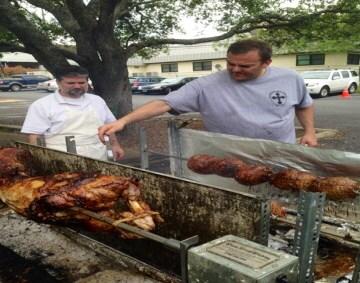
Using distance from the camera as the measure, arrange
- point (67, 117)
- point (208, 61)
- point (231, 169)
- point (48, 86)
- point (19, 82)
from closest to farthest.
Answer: point (231, 169) < point (67, 117) < point (48, 86) < point (19, 82) < point (208, 61)

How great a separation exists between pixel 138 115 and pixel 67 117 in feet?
3.96

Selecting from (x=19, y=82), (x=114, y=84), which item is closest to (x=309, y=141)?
(x=114, y=84)

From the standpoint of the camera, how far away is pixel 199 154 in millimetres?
3545

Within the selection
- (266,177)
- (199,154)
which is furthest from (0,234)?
(266,177)

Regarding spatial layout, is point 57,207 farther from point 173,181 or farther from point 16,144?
point 16,144

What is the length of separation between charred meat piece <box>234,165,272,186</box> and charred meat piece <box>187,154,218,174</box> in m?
0.32

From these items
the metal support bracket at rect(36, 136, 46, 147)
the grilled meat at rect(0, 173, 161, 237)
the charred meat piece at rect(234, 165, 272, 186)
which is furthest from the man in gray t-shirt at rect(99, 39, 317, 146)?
the metal support bracket at rect(36, 136, 46, 147)

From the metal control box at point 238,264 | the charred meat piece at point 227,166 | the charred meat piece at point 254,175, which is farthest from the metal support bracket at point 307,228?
the charred meat piece at point 227,166

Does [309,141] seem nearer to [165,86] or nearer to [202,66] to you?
[165,86]

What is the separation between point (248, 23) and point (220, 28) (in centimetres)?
106

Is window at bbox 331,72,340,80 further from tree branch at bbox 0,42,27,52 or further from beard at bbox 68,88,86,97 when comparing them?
beard at bbox 68,88,86,97

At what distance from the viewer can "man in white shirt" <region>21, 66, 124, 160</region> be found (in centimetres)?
395

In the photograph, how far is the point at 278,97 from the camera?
3207 millimetres

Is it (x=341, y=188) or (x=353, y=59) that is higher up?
(x=341, y=188)
